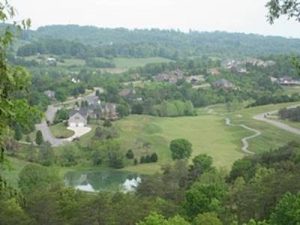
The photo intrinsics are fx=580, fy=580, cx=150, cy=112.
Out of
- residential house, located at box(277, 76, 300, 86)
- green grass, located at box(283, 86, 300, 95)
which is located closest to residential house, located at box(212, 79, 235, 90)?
green grass, located at box(283, 86, 300, 95)

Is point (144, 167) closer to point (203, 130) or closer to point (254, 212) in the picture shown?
point (203, 130)

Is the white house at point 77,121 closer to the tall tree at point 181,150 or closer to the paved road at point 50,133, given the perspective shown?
the paved road at point 50,133

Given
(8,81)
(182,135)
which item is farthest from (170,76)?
(8,81)

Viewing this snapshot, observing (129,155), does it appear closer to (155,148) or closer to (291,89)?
(155,148)

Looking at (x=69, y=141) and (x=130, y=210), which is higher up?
(x=130, y=210)

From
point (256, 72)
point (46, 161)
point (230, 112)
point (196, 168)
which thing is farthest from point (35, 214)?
point (256, 72)

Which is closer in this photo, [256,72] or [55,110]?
[55,110]
